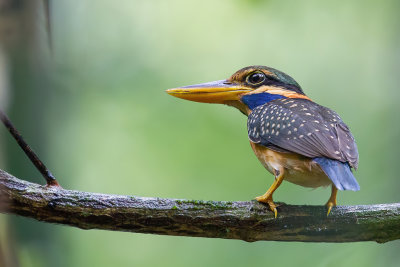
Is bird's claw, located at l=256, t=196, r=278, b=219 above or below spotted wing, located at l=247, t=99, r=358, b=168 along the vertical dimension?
below

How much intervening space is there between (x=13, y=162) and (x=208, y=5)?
4.26m

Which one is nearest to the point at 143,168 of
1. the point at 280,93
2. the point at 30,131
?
the point at 280,93

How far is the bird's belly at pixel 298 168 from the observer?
295cm

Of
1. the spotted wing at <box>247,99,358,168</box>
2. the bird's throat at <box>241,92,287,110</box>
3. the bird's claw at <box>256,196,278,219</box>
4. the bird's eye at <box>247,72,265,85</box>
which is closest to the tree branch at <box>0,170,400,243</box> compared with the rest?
the bird's claw at <box>256,196,278,219</box>

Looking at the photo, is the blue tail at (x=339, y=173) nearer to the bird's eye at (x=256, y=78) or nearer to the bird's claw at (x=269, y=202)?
the bird's claw at (x=269, y=202)

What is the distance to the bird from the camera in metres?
2.85

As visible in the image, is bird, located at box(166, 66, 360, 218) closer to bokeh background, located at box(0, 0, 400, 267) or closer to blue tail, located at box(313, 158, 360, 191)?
blue tail, located at box(313, 158, 360, 191)

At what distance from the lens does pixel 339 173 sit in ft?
8.98

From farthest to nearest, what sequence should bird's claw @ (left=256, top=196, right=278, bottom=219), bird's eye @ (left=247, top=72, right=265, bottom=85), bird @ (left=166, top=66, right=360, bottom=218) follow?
1. bird's eye @ (left=247, top=72, right=265, bottom=85)
2. bird @ (left=166, top=66, right=360, bottom=218)
3. bird's claw @ (left=256, top=196, right=278, bottom=219)

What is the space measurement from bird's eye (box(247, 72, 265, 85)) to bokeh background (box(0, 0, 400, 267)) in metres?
1.35

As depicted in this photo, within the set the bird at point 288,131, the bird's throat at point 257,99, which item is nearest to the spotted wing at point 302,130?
the bird at point 288,131

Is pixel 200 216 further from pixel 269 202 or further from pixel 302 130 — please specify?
pixel 302 130

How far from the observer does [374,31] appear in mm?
5895

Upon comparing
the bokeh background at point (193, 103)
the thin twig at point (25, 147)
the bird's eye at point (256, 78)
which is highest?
the thin twig at point (25, 147)
